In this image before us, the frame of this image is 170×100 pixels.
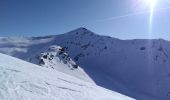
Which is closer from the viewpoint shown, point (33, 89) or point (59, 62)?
point (33, 89)

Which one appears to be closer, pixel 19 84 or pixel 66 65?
pixel 19 84

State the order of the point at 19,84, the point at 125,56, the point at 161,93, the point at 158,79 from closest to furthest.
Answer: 1. the point at 19,84
2. the point at 161,93
3. the point at 158,79
4. the point at 125,56

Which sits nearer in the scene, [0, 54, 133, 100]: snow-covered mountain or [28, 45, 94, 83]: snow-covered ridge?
[0, 54, 133, 100]: snow-covered mountain

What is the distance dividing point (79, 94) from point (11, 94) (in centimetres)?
321

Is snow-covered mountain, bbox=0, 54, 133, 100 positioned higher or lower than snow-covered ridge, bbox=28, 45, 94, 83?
higher

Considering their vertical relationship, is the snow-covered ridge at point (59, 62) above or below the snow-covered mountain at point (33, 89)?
below

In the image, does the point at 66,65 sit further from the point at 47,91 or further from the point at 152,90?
the point at 47,91

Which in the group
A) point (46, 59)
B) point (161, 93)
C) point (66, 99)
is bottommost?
point (161, 93)

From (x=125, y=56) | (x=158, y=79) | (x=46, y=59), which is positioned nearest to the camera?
(x=46, y=59)

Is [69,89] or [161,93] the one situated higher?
[69,89]

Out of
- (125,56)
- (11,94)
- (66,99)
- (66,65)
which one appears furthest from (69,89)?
(125,56)

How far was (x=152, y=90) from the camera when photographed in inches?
6481

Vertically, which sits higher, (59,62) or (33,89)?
(33,89)

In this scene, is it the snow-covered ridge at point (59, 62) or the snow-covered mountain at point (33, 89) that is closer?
the snow-covered mountain at point (33, 89)
